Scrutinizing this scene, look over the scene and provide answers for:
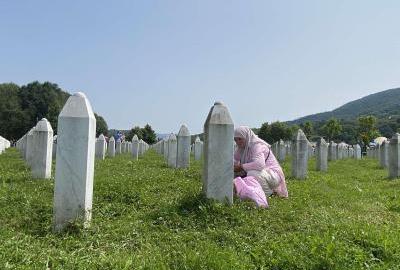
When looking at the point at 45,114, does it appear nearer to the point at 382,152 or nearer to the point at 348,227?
the point at 382,152

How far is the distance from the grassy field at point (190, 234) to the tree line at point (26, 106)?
60443 millimetres

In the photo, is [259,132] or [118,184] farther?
[259,132]

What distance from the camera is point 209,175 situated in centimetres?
737

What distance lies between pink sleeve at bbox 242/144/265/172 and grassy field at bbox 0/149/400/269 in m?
0.75

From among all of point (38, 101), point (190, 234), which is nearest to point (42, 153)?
point (190, 234)

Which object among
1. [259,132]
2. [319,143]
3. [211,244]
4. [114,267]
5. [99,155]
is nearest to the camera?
[114,267]

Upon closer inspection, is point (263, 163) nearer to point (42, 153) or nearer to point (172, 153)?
point (42, 153)

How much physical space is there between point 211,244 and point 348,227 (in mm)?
2070

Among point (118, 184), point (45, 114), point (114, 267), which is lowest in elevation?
point (114, 267)

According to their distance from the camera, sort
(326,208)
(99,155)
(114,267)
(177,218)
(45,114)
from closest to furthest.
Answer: (114,267), (177,218), (326,208), (99,155), (45,114)

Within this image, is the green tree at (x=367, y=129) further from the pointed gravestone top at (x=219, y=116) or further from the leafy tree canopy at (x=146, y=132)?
the pointed gravestone top at (x=219, y=116)

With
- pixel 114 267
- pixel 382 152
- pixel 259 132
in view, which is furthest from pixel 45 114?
pixel 114 267

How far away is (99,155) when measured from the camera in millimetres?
22656

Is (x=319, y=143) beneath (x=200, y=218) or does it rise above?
above
